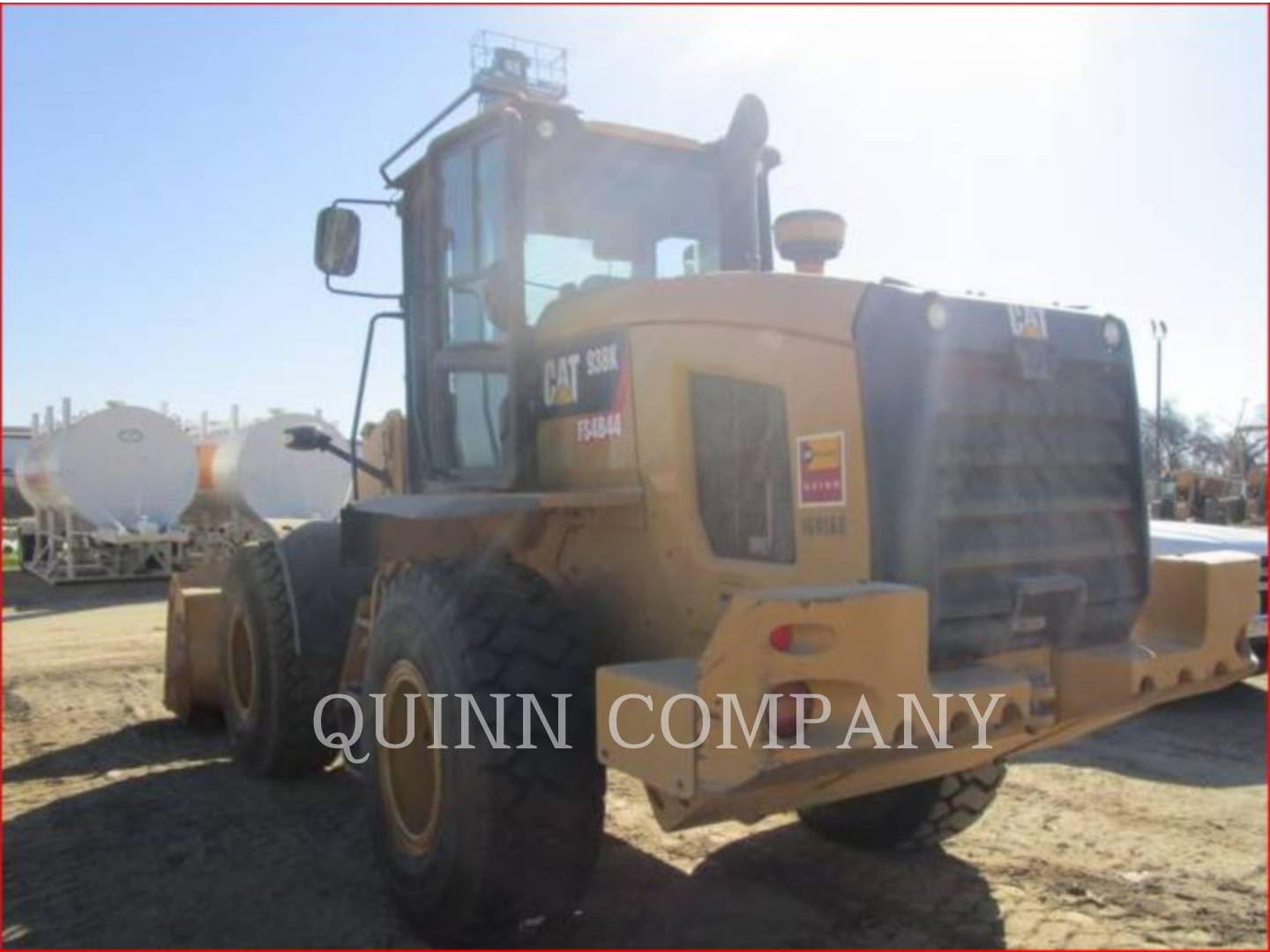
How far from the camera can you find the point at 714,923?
3.99 meters

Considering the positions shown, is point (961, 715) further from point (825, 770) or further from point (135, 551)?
point (135, 551)

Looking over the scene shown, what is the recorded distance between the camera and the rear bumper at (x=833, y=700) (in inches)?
113

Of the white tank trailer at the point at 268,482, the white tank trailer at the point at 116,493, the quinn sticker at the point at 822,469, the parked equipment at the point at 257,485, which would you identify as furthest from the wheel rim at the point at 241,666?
the white tank trailer at the point at 116,493

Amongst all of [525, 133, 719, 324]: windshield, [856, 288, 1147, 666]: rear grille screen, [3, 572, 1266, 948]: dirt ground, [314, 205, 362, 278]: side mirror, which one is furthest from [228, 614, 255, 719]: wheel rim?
[856, 288, 1147, 666]: rear grille screen

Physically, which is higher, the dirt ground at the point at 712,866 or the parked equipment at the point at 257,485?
A: the parked equipment at the point at 257,485

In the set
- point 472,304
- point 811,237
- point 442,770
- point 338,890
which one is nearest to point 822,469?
point 811,237

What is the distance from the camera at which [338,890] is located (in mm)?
4332

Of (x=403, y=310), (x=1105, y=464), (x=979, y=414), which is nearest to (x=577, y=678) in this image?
(x=979, y=414)

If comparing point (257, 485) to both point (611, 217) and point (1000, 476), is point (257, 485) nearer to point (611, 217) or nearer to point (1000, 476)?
point (611, 217)

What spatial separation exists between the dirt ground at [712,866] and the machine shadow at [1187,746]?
0.9 inches

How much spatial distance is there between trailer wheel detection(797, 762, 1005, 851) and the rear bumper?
959 mm

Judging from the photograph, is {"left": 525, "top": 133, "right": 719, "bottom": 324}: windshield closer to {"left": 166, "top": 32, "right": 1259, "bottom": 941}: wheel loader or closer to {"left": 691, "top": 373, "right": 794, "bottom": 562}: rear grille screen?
{"left": 166, "top": 32, "right": 1259, "bottom": 941}: wheel loader

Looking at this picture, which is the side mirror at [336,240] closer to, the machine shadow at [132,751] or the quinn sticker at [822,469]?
the quinn sticker at [822,469]

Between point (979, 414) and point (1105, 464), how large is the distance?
0.70 meters
